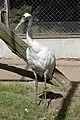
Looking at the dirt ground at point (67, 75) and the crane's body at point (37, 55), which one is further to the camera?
the dirt ground at point (67, 75)

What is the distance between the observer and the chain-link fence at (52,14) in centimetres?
848

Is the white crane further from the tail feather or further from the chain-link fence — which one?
the chain-link fence

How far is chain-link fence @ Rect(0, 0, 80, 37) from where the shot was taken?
848 cm

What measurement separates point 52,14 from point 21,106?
12.6 feet

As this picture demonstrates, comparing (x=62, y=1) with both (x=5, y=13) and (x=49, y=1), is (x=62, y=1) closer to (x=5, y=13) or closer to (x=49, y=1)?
(x=49, y=1)

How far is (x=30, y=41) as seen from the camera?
197 inches

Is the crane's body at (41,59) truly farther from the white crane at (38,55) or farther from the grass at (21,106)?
the grass at (21,106)

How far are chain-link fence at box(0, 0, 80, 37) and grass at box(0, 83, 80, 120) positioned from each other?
8.61 ft

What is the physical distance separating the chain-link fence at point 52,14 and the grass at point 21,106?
2.62 metres

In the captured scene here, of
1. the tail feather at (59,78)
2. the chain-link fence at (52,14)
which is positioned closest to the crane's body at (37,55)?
the tail feather at (59,78)

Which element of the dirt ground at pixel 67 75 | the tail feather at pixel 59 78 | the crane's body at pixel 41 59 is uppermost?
the crane's body at pixel 41 59

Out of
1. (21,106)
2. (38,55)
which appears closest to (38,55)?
(38,55)

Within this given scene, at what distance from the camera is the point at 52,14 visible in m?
8.61

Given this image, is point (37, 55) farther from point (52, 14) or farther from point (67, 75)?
point (52, 14)
